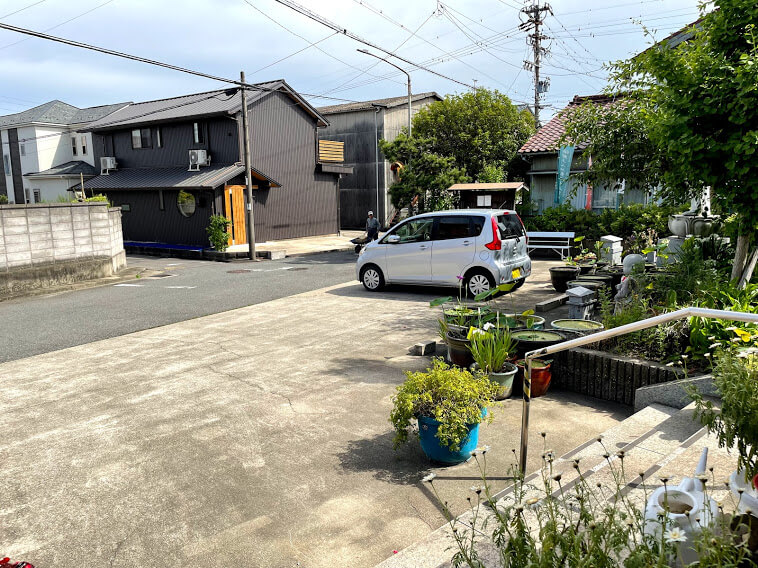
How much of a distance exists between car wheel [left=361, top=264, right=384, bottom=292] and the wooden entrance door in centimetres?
1287

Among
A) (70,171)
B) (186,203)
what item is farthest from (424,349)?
(70,171)

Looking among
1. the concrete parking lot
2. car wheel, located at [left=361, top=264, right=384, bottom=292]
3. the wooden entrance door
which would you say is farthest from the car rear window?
the wooden entrance door

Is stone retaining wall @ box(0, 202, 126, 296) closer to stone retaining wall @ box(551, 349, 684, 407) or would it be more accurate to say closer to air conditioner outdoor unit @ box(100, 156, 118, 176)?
air conditioner outdoor unit @ box(100, 156, 118, 176)

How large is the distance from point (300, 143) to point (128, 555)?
88.0 ft

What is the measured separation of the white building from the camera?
36.6 meters

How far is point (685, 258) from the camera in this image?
7578 mm

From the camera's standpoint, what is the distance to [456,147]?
82.8 feet

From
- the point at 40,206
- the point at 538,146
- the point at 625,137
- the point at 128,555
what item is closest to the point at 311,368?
the point at 128,555

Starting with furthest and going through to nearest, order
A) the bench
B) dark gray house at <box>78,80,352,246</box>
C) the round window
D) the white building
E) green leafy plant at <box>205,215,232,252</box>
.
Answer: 1. the white building
2. dark gray house at <box>78,80,352,246</box>
3. the round window
4. green leafy plant at <box>205,215,232,252</box>
5. the bench

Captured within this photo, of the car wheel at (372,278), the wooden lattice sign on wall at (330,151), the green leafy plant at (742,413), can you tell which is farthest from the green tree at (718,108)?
the wooden lattice sign on wall at (330,151)

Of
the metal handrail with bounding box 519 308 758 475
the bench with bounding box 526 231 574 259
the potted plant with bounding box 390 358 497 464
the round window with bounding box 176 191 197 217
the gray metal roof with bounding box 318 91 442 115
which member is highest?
the gray metal roof with bounding box 318 91 442 115

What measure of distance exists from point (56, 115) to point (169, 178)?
20.5 metres

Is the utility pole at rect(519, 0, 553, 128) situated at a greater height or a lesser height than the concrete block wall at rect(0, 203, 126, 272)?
greater

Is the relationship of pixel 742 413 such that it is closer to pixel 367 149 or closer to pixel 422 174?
pixel 422 174
